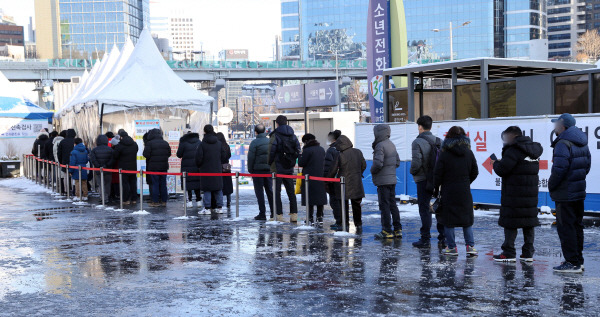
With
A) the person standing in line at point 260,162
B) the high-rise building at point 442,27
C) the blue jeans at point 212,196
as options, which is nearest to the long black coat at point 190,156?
the blue jeans at point 212,196

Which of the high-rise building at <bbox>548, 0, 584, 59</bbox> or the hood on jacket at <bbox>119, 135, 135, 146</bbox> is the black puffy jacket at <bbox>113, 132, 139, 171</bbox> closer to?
the hood on jacket at <bbox>119, 135, 135, 146</bbox>

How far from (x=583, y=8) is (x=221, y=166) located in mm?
183274

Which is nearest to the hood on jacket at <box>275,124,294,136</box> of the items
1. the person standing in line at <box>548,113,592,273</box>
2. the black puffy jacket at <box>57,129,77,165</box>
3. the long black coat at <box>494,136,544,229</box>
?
the long black coat at <box>494,136,544,229</box>

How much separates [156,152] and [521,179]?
35.4 ft

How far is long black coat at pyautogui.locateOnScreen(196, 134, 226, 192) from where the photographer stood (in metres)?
15.7

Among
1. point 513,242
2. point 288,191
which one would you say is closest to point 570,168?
point 513,242

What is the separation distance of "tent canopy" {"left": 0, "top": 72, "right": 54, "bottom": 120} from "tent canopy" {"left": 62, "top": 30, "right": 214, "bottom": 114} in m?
11.0

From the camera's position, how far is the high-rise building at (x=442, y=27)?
14750 centimetres

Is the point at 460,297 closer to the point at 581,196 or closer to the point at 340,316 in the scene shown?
the point at 340,316

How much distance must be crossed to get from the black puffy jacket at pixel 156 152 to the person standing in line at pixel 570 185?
11280mm

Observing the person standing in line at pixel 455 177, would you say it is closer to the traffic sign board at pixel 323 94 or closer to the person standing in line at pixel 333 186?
the person standing in line at pixel 333 186

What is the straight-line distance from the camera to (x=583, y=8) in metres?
180

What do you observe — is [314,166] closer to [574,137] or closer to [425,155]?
[425,155]

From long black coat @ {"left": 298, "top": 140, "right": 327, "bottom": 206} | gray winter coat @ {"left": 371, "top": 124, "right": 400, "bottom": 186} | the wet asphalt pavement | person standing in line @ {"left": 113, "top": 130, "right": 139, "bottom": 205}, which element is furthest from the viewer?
person standing in line @ {"left": 113, "top": 130, "right": 139, "bottom": 205}
